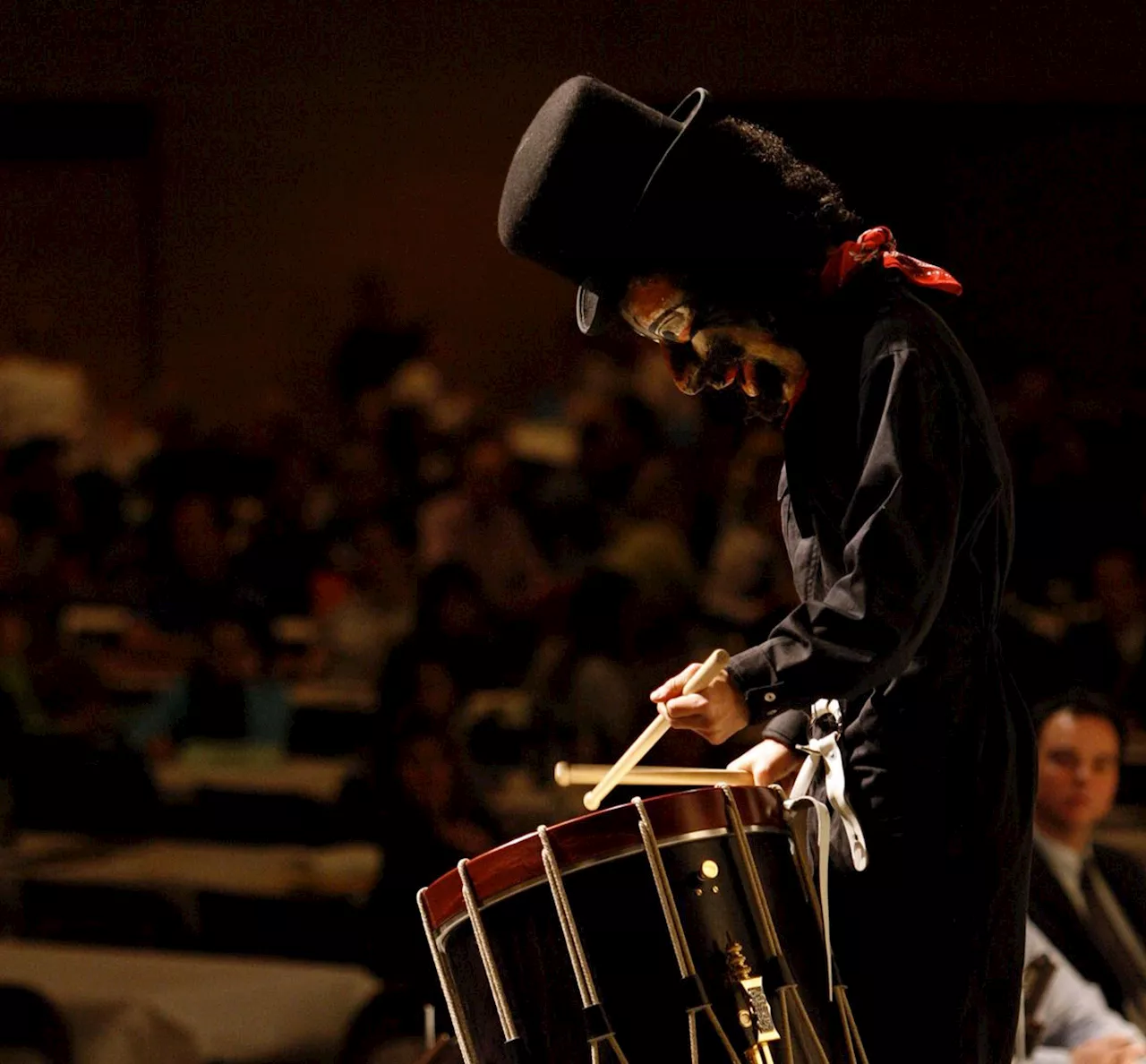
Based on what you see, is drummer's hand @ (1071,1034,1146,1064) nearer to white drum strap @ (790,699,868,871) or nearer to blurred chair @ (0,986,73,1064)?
white drum strap @ (790,699,868,871)

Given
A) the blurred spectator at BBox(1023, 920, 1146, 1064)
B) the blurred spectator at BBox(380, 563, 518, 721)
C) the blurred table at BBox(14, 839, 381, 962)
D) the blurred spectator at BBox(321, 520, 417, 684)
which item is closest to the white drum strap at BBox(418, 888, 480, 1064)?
the blurred spectator at BBox(1023, 920, 1146, 1064)

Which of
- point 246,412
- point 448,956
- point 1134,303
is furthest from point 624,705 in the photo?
point 246,412

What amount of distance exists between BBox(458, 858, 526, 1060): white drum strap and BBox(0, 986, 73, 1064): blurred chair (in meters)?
1.42

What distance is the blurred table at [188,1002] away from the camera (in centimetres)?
282

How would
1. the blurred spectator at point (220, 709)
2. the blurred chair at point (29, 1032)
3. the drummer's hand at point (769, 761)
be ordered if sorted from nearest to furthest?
the drummer's hand at point (769, 761), the blurred chair at point (29, 1032), the blurred spectator at point (220, 709)

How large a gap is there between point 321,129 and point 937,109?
2.74 meters

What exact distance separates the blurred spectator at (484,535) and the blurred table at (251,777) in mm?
1035

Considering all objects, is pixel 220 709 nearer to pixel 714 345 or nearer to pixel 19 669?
pixel 19 669

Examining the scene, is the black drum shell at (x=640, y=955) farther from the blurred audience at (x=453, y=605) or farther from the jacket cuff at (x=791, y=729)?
the blurred audience at (x=453, y=605)

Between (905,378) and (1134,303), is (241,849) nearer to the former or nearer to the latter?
(905,378)

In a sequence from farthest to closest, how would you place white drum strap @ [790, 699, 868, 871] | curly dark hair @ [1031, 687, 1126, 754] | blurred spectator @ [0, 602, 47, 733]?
blurred spectator @ [0, 602, 47, 733]
curly dark hair @ [1031, 687, 1126, 754]
white drum strap @ [790, 699, 868, 871]

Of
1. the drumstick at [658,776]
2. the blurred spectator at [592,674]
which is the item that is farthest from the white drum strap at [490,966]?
the blurred spectator at [592,674]

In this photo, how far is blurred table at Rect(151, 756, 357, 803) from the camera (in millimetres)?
4062

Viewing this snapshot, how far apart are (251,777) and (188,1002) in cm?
130
